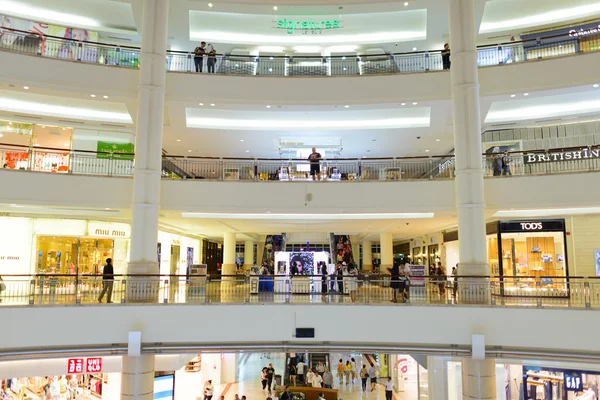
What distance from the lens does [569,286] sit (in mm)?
11750

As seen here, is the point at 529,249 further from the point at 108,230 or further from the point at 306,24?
the point at 108,230

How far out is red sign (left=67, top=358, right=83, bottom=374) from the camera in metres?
13.0

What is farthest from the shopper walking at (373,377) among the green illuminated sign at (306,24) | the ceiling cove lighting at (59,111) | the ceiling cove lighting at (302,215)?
the green illuminated sign at (306,24)

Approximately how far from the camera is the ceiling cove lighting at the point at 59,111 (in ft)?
55.1

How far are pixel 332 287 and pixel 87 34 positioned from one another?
1509cm

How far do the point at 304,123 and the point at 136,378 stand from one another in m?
11.8

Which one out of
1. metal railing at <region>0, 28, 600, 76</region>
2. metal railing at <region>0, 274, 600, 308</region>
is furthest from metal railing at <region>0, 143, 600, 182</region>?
metal railing at <region>0, 274, 600, 308</region>

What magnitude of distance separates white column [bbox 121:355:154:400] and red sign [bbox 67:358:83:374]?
151 cm

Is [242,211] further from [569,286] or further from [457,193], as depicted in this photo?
[569,286]

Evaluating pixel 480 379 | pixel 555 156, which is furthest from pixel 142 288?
pixel 555 156

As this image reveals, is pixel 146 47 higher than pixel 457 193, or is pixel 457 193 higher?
pixel 146 47

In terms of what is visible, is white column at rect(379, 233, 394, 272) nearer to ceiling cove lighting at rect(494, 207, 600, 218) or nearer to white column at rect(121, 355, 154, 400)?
ceiling cove lighting at rect(494, 207, 600, 218)

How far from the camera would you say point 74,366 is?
13047mm

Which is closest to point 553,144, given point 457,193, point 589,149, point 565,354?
point 589,149
